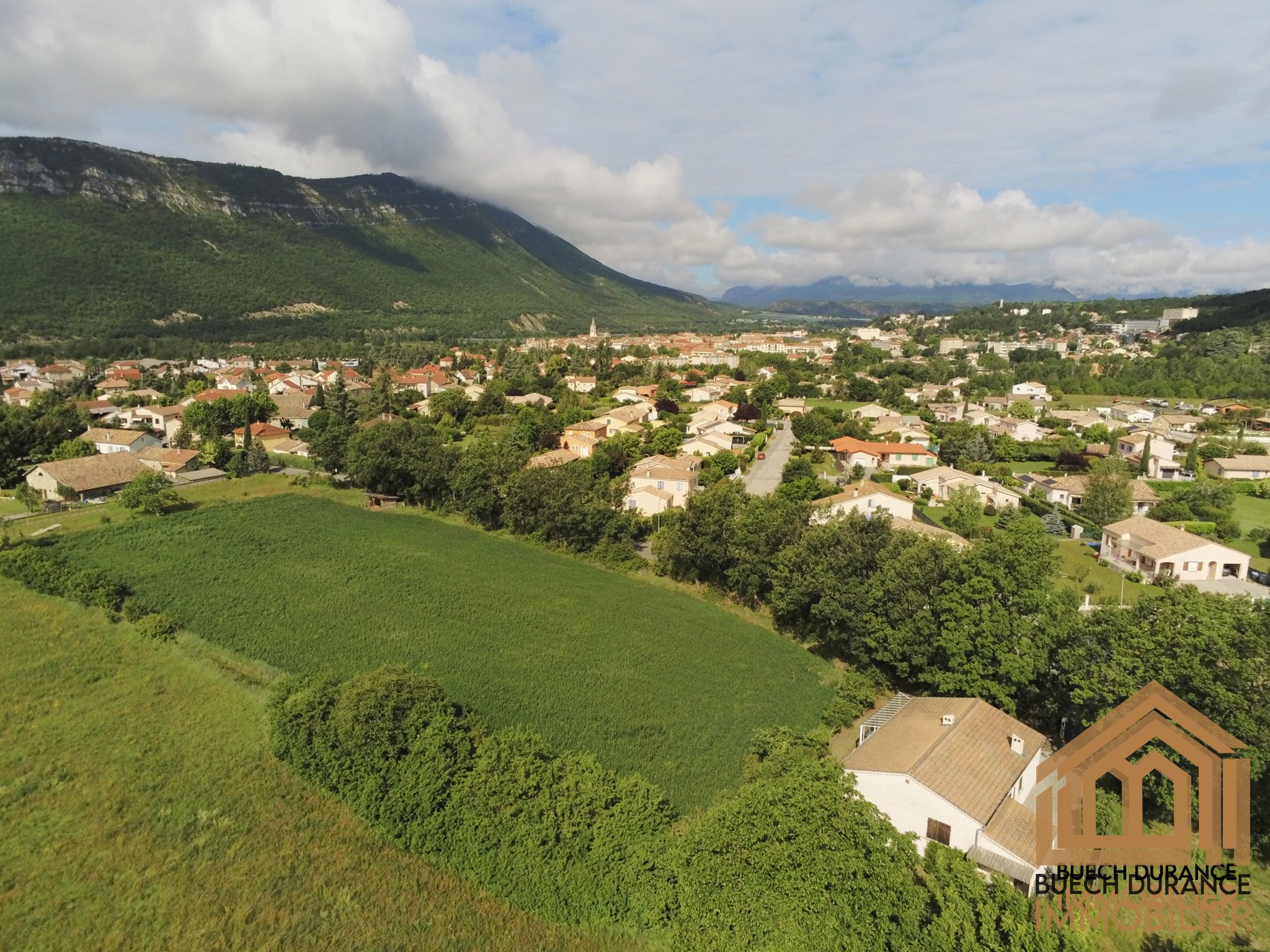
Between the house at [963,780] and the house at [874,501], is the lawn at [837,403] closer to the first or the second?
the house at [874,501]

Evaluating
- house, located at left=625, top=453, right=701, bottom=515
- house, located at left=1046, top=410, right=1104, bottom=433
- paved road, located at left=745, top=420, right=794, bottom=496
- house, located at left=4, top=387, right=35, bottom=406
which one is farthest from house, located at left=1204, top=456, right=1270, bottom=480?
house, located at left=4, top=387, right=35, bottom=406

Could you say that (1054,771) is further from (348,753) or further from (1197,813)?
(348,753)

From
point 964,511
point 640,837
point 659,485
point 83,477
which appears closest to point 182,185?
point 83,477

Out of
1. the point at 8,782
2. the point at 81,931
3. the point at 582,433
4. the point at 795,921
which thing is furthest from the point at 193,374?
the point at 795,921

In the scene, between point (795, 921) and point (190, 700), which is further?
point (190, 700)

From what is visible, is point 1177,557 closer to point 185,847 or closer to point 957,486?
→ point 957,486

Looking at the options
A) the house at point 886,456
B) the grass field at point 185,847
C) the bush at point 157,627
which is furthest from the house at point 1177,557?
the bush at point 157,627
